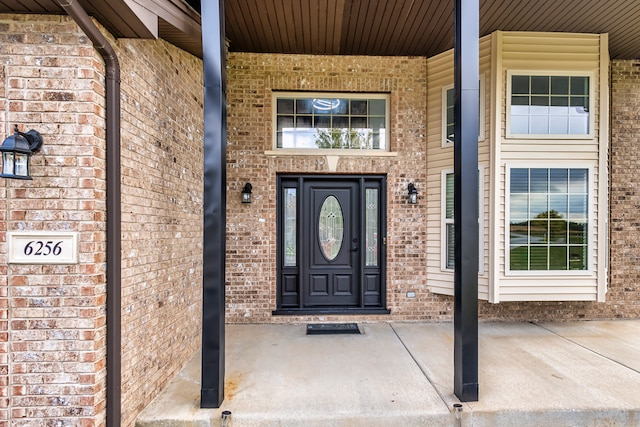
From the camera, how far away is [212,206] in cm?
242

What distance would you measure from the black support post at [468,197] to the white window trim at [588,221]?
193 centimetres

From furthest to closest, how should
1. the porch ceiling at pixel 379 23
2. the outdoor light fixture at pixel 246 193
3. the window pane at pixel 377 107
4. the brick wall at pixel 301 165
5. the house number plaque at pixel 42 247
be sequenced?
the window pane at pixel 377 107
the brick wall at pixel 301 165
the outdoor light fixture at pixel 246 193
the porch ceiling at pixel 379 23
the house number plaque at pixel 42 247

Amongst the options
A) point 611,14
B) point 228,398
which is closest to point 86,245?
point 228,398

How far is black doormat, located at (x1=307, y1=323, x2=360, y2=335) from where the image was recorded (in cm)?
412

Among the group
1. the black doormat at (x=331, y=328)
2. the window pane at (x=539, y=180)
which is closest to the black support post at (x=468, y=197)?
the black doormat at (x=331, y=328)

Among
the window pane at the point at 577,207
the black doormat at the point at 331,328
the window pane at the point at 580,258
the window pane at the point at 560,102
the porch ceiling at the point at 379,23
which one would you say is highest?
the porch ceiling at the point at 379,23

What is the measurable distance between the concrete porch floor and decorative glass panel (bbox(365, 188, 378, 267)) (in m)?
1.02

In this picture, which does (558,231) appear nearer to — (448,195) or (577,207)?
(577,207)

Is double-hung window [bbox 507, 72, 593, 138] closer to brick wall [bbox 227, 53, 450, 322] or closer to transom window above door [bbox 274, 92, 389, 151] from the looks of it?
brick wall [bbox 227, 53, 450, 322]

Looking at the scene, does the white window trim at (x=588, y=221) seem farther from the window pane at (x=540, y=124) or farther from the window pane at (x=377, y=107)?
the window pane at (x=377, y=107)

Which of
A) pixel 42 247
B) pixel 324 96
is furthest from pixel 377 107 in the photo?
pixel 42 247

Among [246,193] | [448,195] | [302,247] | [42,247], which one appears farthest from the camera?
[302,247]

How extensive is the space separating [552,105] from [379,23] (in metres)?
2.57

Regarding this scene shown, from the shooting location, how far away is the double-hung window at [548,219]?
13.7 feet
